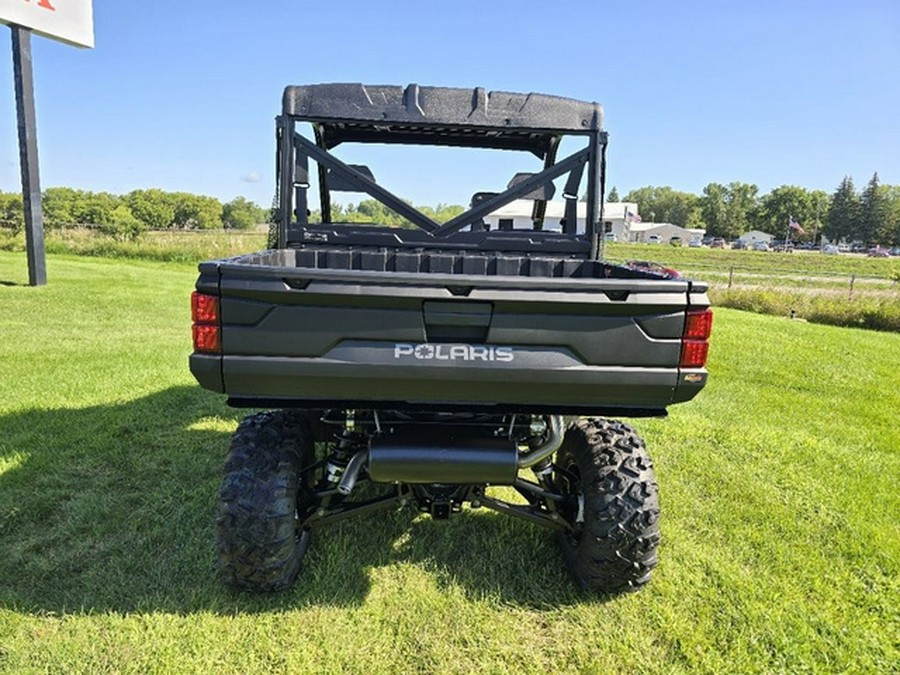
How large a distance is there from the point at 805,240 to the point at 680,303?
364 feet

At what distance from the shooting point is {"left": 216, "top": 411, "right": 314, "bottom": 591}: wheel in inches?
91.1

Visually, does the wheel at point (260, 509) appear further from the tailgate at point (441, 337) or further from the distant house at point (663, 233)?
the distant house at point (663, 233)

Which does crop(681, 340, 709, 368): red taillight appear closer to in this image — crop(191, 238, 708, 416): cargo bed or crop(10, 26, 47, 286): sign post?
crop(191, 238, 708, 416): cargo bed

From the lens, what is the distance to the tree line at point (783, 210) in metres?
83.6

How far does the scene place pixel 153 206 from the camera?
9738 cm

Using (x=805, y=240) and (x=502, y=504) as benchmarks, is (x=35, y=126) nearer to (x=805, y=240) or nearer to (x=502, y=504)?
(x=502, y=504)

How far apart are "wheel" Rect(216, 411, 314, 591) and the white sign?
1271 centimetres

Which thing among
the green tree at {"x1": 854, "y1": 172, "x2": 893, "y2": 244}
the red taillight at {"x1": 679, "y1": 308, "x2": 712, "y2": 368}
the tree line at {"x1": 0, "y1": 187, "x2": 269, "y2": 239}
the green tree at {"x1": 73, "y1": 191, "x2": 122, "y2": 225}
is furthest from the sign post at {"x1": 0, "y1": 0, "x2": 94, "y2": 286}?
the green tree at {"x1": 854, "y1": 172, "x2": 893, "y2": 244}

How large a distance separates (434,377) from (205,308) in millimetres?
787

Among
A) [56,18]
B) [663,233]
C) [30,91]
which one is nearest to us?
[30,91]

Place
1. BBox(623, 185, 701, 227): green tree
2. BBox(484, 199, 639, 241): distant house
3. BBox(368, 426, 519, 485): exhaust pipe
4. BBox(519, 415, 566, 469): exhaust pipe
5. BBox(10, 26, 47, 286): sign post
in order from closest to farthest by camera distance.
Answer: BBox(368, 426, 519, 485): exhaust pipe, BBox(519, 415, 566, 469): exhaust pipe, BBox(484, 199, 639, 241): distant house, BBox(10, 26, 47, 286): sign post, BBox(623, 185, 701, 227): green tree

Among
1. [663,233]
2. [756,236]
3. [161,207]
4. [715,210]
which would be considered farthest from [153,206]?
[756,236]

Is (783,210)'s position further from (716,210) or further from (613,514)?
(613,514)

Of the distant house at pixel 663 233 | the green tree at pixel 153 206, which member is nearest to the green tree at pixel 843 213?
the distant house at pixel 663 233
